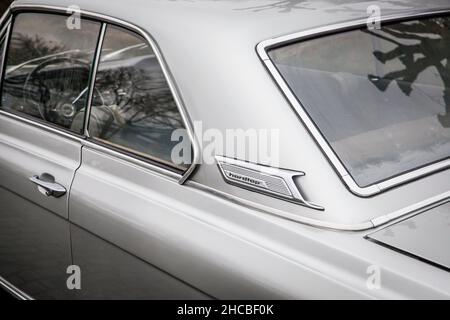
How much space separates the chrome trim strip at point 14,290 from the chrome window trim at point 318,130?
173 cm

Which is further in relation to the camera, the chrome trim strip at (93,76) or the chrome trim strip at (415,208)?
the chrome trim strip at (93,76)

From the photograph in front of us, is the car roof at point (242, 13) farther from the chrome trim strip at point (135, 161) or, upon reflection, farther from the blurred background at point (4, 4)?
the blurred background at point (4, 4)

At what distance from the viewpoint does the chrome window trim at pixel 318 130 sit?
1.91 meters

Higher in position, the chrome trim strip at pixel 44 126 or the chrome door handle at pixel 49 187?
the chrome trim strip at pixel 44 126

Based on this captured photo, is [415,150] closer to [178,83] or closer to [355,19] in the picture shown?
[355,19]

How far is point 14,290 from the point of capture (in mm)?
3094

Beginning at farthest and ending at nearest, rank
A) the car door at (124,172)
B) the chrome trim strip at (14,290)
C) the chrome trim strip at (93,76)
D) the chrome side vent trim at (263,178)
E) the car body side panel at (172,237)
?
the chrome trim strip at (14,290) → the chrome trim strip at (93,76) → the car door at (124,172) → the chrome side vent trim at (263,178) → the car body side panel at (172,237)

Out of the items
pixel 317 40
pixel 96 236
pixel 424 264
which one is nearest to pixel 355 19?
pixel 317 40

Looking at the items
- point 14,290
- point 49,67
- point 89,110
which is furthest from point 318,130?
point 14,290

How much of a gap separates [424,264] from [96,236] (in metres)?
1.29

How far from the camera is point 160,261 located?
2086 millimetres

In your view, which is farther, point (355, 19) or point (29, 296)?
point (29, 296)

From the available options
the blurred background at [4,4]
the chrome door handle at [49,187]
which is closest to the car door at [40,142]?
the chrome door handle at [49,187]
